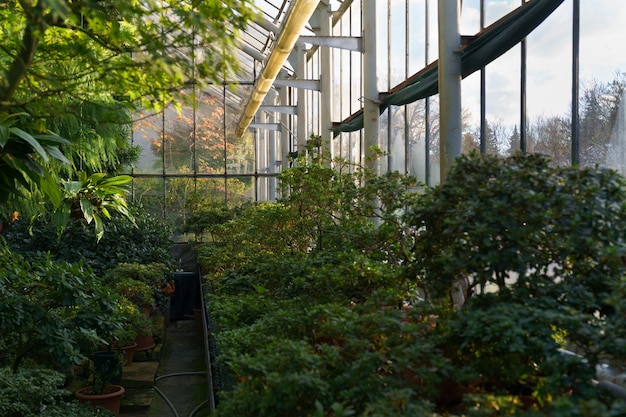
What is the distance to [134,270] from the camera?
9484 millimetres

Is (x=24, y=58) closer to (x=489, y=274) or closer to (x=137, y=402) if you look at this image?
(x=489, y=274)

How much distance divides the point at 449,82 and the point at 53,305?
11.3 ft

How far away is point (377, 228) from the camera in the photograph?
5.28 metres

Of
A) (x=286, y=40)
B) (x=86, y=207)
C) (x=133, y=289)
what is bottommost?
(x=133, y=289)

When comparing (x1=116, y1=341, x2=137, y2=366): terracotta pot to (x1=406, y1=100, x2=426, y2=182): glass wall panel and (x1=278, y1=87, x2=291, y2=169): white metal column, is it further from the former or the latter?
(x1=278, y1=87, x2=291, y2=169): white metal column

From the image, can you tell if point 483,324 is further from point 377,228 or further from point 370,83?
point 370,83

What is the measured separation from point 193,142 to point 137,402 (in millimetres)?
10475

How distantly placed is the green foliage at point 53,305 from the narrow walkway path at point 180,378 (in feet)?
7.30

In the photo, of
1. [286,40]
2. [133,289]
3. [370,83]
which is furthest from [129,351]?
[370,83]

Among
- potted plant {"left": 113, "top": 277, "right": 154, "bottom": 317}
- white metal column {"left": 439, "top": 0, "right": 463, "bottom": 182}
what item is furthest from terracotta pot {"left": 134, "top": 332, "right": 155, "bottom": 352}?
white metal column {"left": 439, "top": 0, "right": 463, "bottom": 182}

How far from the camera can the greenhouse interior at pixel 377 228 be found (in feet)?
8.34

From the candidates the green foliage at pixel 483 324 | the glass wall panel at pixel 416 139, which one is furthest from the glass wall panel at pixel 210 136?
the green foliage at pixel 483 324

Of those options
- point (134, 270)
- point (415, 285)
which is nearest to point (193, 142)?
point (134, 270)

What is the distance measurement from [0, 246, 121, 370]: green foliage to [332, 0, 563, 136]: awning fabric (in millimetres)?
3261
